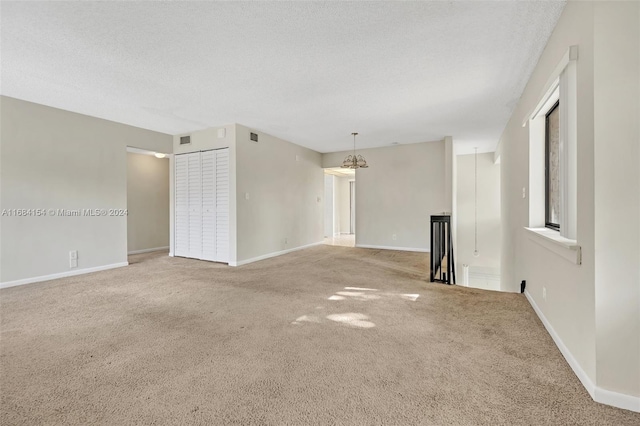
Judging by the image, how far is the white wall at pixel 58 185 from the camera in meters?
3.95

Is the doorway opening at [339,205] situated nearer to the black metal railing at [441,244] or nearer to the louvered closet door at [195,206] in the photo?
the louvered closet door at [195,206]

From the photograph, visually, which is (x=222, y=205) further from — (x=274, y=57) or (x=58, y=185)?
(x=274, y=57)

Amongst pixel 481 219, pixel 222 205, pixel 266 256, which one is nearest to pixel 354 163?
pixel 266 256

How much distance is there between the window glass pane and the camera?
2768 millimetres

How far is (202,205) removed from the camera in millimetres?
5758

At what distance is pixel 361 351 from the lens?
2.16m

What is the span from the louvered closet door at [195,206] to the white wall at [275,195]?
1.01 meters

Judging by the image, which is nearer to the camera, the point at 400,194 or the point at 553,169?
the point at 553,169

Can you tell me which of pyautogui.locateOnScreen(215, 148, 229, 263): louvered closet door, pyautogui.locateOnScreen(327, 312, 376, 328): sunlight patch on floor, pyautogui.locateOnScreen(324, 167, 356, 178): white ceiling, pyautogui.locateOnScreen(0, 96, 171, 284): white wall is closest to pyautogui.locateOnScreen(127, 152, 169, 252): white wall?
pyautogui.locateOnScreen(0, 96, 171, 284): white wall

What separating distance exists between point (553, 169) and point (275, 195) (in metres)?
4.78

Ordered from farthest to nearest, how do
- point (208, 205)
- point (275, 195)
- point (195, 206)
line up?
point (275, 195)
point (195, 206)
point (208, 205)

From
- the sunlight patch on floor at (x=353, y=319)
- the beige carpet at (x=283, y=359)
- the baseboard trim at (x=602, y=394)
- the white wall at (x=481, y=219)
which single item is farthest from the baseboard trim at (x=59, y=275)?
the white wall at (x=481, y=219)

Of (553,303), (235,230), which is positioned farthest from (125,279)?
(553,303)

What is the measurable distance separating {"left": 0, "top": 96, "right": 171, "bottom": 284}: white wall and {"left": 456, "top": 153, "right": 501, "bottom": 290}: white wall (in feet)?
27.5
